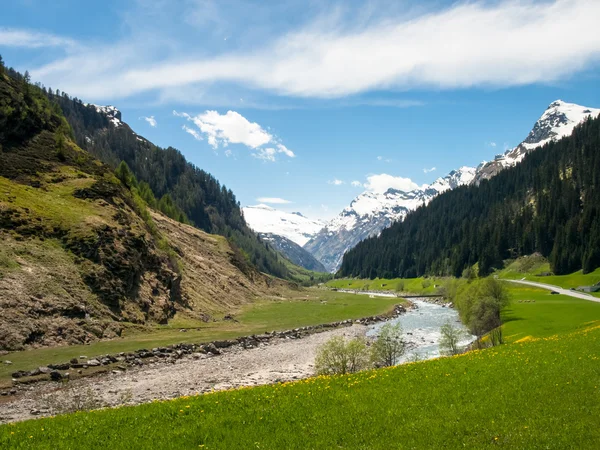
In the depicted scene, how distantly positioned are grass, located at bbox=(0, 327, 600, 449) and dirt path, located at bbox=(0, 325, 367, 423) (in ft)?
45.2

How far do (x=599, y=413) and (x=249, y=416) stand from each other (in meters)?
11.7

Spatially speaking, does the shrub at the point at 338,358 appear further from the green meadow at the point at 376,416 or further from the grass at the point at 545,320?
the grass at the point at 545,320

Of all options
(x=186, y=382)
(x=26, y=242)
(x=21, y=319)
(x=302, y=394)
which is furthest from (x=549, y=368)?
(x=26, y=242)

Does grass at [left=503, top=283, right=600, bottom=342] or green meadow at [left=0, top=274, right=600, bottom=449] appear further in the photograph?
grass at [left=503, top=283, right=600, bottom=342]

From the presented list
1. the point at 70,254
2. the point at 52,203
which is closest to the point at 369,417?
the point at 70,254

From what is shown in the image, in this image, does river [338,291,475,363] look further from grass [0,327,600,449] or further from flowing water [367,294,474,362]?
grass [0,327,600,449]

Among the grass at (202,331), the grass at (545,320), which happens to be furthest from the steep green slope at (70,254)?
the grass at (545,320)

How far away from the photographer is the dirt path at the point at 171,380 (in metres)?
28.7

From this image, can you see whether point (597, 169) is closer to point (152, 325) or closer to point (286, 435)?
point (152, 325)

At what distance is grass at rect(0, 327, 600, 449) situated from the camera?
11.9m

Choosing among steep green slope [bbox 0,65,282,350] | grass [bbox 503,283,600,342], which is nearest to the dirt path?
steep green slope [bbox 0,65,282,350]

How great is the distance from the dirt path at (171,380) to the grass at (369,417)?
13781 millimetres

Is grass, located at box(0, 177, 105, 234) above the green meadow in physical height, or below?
above

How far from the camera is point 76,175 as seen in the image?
82.8 metres
